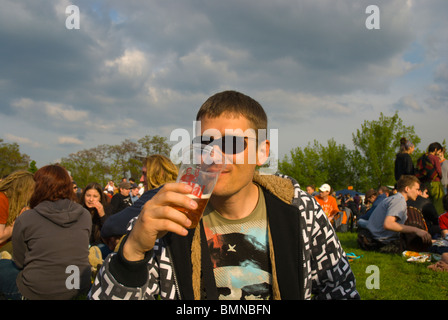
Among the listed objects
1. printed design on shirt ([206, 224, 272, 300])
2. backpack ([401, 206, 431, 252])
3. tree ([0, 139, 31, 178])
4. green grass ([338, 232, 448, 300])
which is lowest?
green grass ([338, 232, 448, 300])

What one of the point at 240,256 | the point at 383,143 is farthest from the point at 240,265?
the point at 383,143

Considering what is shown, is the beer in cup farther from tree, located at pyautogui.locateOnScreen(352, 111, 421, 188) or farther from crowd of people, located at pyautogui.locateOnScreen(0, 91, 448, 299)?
tree, located at pyautogui.locateOnScreen(352, 111, 421, 188)

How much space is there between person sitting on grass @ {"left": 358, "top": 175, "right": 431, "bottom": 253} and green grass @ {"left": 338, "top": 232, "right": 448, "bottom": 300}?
56 cm

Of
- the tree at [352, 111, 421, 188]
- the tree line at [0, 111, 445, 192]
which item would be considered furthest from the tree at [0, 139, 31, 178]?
the tree at [352, 111, 421, 188]

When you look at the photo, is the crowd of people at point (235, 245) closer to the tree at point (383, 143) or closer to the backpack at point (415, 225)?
the backpack at point (415, 225)

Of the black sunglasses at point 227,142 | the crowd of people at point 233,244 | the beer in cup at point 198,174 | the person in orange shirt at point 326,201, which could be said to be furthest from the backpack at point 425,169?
the beer in cup at point 198,174

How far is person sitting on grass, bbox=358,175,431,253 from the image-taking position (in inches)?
286

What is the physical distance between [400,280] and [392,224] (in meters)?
1.66

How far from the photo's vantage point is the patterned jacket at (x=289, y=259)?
1812 millimetres

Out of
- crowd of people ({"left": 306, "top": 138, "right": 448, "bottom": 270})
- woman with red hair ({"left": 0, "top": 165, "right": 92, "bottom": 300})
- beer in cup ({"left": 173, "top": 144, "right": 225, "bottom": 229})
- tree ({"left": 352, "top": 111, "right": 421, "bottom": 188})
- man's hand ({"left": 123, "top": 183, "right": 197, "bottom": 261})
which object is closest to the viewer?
man's hand ({"left": 123, "top": 183, "right": 197, "bottom": 261})

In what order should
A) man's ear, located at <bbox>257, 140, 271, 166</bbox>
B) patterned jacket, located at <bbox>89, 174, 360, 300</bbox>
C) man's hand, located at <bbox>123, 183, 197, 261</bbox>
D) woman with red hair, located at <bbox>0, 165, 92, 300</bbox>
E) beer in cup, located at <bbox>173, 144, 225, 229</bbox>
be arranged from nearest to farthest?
1. man's hand, located at <bbox>123, 183, 197, 261</bbox>
2. beer in cup, located at <bbox>173, 144, 225, 229</bbox>
3. patterned jacket, located at <bbox>89, 174, 360, 300</bbox>
4. man's ear, located at <bbox>257, 140, 271, 166</bbox>
5. woman with red hair, located at <bbox>0, 165, 92, 300</bbox>

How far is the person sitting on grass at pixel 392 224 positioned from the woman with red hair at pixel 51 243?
630 centimetres
